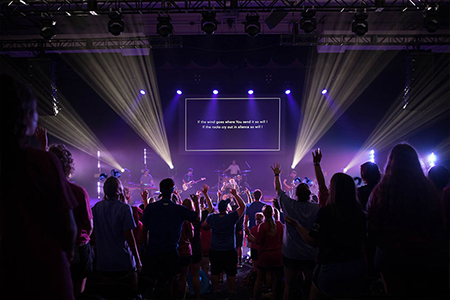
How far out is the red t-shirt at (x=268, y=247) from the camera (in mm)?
3846

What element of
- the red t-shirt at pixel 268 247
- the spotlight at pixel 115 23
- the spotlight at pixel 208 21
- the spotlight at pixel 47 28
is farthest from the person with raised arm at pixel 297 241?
the spotlight at pixel 47 28

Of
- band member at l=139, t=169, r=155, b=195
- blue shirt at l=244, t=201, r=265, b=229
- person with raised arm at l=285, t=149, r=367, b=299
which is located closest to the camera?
person with raised arm at l=285, t=149, r=367, b=299

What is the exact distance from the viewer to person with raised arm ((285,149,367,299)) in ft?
6.89

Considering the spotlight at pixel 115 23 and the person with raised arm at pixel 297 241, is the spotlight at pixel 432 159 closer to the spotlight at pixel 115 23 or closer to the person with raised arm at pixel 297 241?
the person with raised arm at pixel 297 241

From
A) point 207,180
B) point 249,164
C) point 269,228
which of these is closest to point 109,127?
point 207,180

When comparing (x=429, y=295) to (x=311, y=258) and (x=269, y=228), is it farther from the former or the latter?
(x=269, y=228)

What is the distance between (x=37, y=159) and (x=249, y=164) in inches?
470

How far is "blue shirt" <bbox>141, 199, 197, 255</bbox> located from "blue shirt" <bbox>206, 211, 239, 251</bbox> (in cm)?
97

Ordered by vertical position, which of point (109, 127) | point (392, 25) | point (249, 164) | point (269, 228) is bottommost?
point (269, 228)

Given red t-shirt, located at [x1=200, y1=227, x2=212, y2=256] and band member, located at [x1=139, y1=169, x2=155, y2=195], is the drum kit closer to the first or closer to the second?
band member, located at [x1=139, y1=169, x2=155, y2=195]

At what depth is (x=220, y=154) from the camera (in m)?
12.7

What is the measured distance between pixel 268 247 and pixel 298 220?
1017 millimetres

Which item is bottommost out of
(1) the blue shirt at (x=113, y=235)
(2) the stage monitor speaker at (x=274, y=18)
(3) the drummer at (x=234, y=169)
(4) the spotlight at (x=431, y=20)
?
(1) the blue shirt at (x=113, y=235)

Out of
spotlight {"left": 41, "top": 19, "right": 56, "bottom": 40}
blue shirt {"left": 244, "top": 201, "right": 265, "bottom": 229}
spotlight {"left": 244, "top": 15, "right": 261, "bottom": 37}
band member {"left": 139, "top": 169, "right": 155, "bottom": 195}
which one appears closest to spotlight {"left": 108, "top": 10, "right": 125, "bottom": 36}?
spotlight {"left": 41, "top": 19, "right": 56, "bottom": 40}
